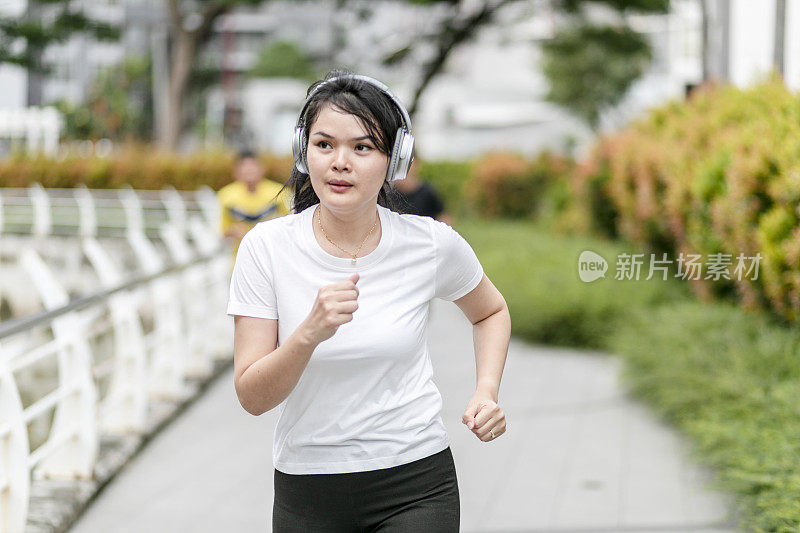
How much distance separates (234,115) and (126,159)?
60008 millimetres

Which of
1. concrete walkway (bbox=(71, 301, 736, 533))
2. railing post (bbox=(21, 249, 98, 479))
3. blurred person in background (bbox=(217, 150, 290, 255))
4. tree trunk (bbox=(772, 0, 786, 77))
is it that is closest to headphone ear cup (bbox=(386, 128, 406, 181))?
concrete walkway (bbox=(71, 301, 736, 533))

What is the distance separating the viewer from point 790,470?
4.46m

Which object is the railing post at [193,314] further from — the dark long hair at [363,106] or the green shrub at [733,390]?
the dark long hair at [363,106]

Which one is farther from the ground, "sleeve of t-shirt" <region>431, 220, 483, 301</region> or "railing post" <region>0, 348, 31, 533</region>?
"sleeve of t-shirt" <region>431, 220, 483, 301</region>

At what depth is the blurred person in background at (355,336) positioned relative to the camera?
226 cm

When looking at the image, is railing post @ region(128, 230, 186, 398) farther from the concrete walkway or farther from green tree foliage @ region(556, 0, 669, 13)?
green tree foliage @ region(556, 0, 669, 13)

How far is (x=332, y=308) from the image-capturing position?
198 centimetres

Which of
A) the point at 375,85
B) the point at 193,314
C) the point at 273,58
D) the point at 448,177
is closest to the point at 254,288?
the point at 375,85

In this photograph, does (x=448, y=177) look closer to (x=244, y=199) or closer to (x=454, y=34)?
(x=454, y=34)

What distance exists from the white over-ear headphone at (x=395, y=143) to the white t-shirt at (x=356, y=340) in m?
0.10

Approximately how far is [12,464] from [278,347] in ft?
8.17

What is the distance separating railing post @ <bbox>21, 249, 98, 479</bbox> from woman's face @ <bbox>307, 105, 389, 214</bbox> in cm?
333

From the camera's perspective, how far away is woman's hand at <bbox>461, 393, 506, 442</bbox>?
7.50 ft

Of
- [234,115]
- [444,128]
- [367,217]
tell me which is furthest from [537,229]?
[234,115]
